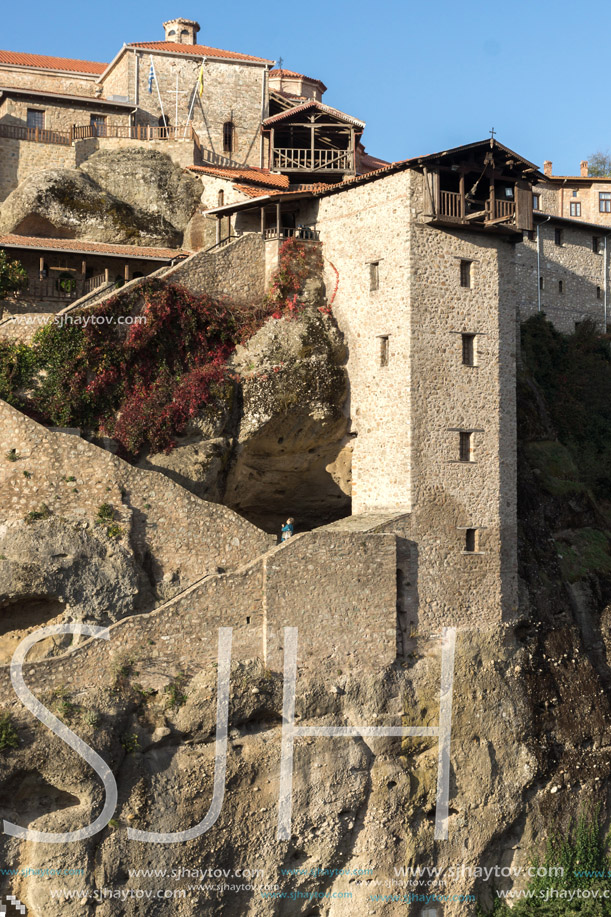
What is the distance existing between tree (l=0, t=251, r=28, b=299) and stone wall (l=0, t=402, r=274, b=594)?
268 inches

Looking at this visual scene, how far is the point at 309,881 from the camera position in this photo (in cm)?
3384

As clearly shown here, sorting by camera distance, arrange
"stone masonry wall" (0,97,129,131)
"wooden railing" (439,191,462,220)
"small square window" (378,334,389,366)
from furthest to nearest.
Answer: "stone masonry wall" (0,97,129,131) → "small square window" (378,334,389,366) → "wooden railing" (439,191,462,220)

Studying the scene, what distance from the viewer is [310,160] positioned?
4678cm

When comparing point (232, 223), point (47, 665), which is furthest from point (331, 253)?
point (47, 665)

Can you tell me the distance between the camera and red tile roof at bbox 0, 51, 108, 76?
169 ft

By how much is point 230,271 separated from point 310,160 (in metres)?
9.86

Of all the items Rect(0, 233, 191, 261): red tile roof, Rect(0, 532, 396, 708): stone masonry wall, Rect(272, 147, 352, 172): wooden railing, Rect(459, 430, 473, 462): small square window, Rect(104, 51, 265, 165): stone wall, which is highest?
Rect(104, 51, 265, 165): stone wall

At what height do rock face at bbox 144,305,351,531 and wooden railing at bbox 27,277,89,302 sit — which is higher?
wooden railing at bbox 27,277,89,302

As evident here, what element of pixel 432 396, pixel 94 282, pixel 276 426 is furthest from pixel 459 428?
pixel 94 282

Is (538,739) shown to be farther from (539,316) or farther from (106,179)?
(106,179)

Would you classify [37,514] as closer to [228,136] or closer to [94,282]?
[94,282]

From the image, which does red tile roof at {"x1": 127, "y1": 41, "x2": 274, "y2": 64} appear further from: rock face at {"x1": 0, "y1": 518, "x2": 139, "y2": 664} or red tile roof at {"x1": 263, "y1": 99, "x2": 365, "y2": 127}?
rock face at {"x1": 0, "y1": 518, "x2": 139, "y2": 664}

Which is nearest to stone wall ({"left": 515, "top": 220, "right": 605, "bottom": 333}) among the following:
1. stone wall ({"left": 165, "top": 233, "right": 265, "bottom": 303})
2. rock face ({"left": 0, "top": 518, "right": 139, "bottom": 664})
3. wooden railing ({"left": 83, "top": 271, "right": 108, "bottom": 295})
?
stone wall ({"left": 165, "top": 233, "right": 265, "bottom": 303})

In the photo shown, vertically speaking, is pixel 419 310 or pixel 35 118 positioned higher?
pixel 35 118
